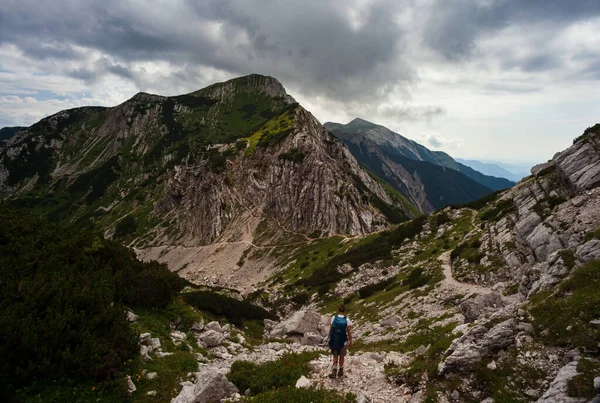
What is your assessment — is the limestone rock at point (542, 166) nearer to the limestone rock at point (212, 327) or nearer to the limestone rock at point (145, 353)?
the limestone rock at point (212, 327)

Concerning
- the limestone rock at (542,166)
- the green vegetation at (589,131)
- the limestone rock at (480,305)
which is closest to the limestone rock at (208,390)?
the limestone rock at (480,305)

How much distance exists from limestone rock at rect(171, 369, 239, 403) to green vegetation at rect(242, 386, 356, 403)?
139cm

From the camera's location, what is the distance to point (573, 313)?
400 inches

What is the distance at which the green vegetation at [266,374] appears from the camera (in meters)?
12.8

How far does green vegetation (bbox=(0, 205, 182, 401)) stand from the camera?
10.7 meters

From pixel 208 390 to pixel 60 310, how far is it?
684cm

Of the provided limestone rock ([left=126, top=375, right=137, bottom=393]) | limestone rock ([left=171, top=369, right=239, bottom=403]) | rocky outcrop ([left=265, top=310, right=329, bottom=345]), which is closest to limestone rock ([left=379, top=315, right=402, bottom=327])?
rocky outcrop ([left=265, top=310, right=329, bottom=345])

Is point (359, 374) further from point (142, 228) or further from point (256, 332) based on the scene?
Result: point (142, 228)

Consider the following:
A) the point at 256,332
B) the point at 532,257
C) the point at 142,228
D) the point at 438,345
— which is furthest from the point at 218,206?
the point at 438,345

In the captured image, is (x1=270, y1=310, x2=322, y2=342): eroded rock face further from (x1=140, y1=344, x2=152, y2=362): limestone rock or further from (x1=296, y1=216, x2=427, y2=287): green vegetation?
(x1=296, y1=216, x2=427, y2=287): green vegetation

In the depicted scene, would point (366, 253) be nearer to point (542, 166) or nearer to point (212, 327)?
point (542, 166)

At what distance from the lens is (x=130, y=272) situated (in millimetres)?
20578

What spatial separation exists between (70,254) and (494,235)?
45.5 metres

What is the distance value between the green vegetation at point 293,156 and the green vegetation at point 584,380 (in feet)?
366
